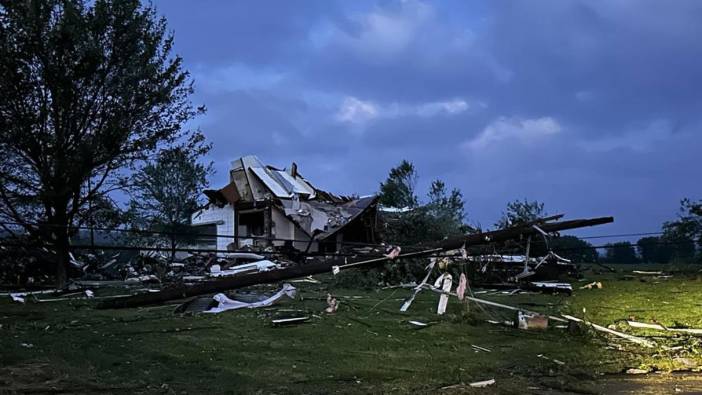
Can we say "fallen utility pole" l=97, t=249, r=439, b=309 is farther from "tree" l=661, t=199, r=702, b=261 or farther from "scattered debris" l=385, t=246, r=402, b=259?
"tree" l=661, t=199, r=702, b=261

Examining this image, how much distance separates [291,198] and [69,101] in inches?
645

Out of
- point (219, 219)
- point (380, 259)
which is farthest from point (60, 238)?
point (219, 219)

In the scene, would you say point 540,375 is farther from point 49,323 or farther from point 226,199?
point 226,199

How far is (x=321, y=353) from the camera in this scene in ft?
22.3

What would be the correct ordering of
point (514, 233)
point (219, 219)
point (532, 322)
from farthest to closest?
1. point (219, 219)
2. point (532, 322)
3. point (514, 233)

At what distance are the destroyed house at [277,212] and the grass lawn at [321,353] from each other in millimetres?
20154

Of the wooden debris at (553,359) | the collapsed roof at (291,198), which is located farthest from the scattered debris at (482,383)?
the collapsed roof at (291,198)

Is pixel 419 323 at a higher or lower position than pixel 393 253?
lower

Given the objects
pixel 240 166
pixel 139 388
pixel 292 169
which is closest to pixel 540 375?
pixel 139 388

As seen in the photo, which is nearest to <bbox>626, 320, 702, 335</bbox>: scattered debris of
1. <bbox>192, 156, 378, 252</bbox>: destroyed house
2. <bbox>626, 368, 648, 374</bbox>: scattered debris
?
<bbox>626, 368, 648, 374</bbox>: scattered debris

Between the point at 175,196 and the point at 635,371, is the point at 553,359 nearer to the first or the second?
the point at 635,371

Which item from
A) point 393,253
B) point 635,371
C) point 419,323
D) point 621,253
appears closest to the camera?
point 635,371

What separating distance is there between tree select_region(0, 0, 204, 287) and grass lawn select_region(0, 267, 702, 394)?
690cm

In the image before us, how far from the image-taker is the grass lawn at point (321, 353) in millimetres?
5176
